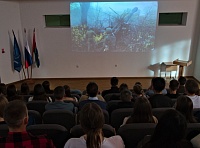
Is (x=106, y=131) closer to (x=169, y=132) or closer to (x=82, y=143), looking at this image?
(x=82, y=143)

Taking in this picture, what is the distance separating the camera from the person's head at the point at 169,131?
1.34 metres

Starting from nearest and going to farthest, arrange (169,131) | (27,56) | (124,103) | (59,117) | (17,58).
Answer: (169,131) → (59,117) → (124,103) → (17,58) → (27,56)

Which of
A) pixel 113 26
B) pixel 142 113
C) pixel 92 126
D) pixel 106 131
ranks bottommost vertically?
pixel 106 131

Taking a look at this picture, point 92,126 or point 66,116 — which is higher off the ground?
point 92,126

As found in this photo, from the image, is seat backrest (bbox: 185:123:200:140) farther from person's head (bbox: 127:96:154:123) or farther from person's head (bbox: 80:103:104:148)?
person's head (bbox: 80:103:104:148)

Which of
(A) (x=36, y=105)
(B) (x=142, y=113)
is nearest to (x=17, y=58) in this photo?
(A) (x=36, y=105)

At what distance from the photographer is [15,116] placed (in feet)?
4.62

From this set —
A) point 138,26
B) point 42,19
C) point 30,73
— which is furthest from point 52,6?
point 138,26

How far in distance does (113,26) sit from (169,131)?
216 inches

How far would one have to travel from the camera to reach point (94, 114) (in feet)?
4.88

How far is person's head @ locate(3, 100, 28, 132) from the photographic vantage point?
1404mm

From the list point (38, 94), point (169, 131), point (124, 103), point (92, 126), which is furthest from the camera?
point (38, 94)

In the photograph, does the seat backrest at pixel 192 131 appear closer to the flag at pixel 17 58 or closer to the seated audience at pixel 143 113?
the seated audience at pixel 143 113

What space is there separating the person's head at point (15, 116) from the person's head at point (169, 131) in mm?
929
